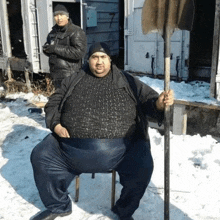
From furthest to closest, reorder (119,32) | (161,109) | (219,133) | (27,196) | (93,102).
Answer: (119,32)
(219,133)
(27,196)
(93,102)
(161,109)

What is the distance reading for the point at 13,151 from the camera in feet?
15.0

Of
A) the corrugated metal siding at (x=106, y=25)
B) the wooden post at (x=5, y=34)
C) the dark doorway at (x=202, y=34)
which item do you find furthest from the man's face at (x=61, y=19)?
the wooden post at (x=5, y=34)

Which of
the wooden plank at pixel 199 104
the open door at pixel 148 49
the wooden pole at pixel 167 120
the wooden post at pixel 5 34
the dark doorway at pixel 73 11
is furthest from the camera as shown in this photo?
the dark doorway at pixel 73 11

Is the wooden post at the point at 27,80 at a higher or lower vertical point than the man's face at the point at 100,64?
lower

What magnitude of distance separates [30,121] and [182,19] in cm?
423

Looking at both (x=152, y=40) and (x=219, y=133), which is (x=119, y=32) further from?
(x=219, y=133)

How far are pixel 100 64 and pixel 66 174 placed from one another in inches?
43.6

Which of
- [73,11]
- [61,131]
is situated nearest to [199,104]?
[61,131]

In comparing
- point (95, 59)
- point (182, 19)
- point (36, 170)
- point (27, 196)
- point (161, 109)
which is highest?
point (182, 19)

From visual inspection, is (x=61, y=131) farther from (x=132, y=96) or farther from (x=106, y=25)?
(x=106, y=25)

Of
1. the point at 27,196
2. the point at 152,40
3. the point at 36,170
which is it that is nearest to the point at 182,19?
the point at 36,170

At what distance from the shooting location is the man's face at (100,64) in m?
2.89

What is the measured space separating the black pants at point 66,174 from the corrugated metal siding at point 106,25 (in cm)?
513

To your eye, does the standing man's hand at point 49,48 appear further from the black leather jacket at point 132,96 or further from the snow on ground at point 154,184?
the black leather jacket at point 132,96
